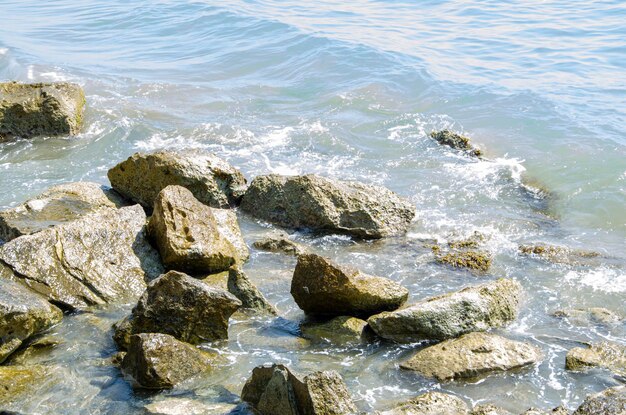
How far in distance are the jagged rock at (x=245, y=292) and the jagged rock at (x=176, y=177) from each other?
133 inches

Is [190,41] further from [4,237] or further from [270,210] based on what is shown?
[4,237]

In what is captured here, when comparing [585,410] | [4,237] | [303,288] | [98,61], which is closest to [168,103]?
[98,61]

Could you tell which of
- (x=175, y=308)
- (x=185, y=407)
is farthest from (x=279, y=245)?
(x=185, y=407)

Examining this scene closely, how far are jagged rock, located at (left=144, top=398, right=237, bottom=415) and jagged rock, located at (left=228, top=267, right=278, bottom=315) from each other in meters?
2.12

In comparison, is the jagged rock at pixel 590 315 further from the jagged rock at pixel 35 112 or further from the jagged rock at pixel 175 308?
the jagged rock at pixel 35 112

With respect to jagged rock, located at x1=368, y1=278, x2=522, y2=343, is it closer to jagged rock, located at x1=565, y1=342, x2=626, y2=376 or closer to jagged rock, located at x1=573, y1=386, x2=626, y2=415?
jagged rock, located at x1=565, y1=342, x2=626, y2=376

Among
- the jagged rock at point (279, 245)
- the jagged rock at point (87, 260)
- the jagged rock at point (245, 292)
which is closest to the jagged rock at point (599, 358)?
the jagged rock at point (245, 292)

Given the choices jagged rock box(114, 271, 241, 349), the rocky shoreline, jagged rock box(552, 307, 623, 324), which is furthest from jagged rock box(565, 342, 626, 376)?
jagged rock box(114, 271, 241, 349)

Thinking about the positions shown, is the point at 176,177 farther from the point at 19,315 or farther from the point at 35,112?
the point at 35,112

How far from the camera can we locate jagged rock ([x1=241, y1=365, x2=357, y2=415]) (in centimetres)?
605

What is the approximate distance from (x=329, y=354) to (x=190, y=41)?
70.9ft

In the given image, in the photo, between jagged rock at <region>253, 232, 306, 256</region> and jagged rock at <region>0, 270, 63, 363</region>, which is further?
jagged rock at <region>253, 232, 306, 256</region>

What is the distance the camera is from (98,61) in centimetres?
2483

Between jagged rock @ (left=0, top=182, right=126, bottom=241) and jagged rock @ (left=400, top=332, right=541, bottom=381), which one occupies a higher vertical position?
jagged rock @ (left=0, top=182, right=126, bottom=241)
